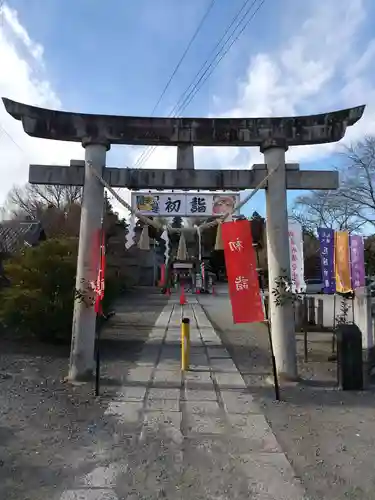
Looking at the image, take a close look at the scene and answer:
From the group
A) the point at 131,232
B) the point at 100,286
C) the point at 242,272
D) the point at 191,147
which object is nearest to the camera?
the point at 100,286

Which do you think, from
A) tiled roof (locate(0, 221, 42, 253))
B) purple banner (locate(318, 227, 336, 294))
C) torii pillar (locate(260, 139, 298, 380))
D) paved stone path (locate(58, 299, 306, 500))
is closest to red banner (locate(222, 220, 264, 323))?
torii pillar (locate(260, 139, 298, 380))

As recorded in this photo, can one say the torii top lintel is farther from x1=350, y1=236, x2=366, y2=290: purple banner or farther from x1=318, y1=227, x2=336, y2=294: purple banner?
x1=350, y1=236, x2=366, y2=290: purple banner

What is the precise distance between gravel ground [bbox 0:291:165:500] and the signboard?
3.17 metres

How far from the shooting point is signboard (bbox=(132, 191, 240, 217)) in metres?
7.30

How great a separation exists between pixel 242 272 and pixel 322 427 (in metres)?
2.78

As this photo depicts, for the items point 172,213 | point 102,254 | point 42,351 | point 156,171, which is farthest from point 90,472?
point 42,351

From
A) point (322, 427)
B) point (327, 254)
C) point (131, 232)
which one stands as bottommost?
point (322, 427)

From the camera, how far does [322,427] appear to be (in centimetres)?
511

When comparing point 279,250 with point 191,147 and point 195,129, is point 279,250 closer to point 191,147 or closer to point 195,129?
point 191,147

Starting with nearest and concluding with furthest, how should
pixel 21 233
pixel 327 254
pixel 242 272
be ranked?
1. pixel 242 272
2. pixel 327 254
3. pixel 21 233

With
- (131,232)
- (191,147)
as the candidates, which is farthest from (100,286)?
(191,147)

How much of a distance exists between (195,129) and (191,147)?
13.0 inches

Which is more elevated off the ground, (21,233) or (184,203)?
(21,233)

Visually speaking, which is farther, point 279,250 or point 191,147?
point 191,147
